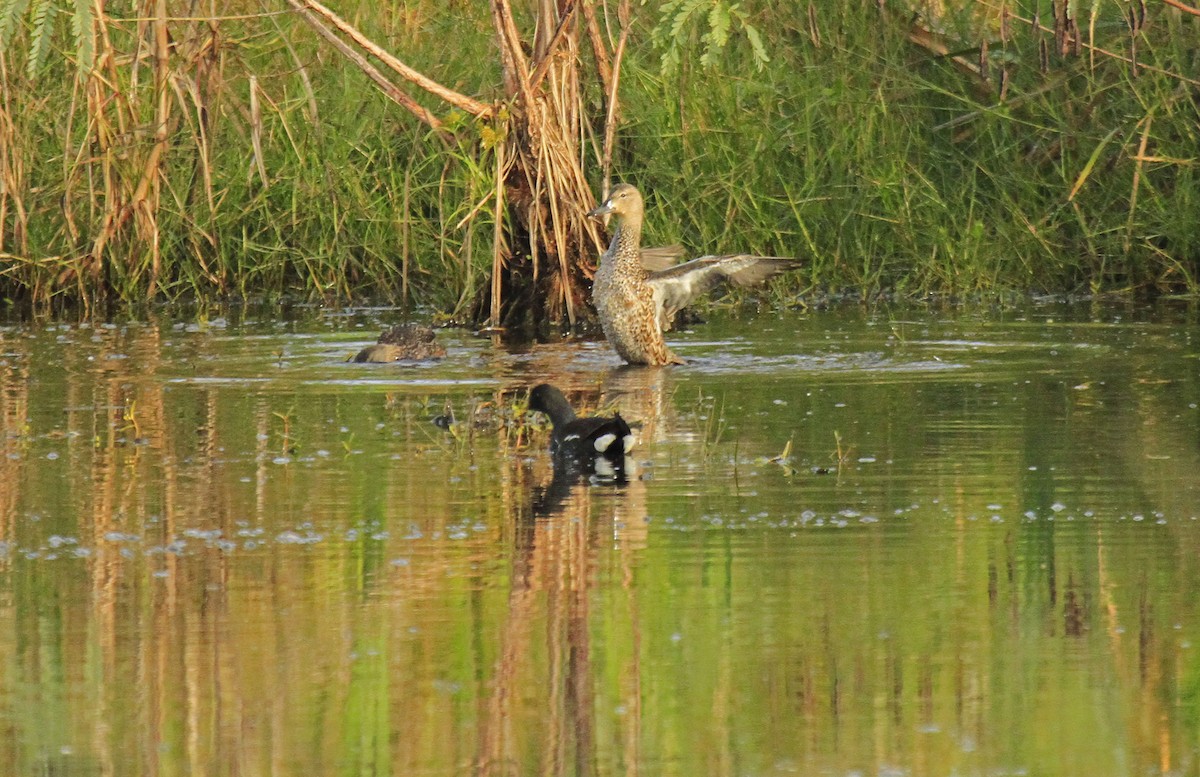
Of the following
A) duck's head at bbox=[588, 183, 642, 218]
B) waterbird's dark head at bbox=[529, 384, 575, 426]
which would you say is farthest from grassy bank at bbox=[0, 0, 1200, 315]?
waterbird's dark head at bbox=[529, 384, 575, 426]

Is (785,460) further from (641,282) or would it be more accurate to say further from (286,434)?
(641,282)

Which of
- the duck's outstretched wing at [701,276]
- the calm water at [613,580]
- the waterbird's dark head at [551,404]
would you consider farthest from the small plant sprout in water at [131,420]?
the duck's outstretched wing at [701,276]

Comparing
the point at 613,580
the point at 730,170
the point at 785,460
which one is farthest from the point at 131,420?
the point at 730,170

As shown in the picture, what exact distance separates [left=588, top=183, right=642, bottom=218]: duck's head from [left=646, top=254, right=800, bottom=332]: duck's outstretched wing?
35 cm

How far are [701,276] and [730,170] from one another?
Result: 3.12 meters

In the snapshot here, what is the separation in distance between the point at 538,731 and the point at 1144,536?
8.34 feet

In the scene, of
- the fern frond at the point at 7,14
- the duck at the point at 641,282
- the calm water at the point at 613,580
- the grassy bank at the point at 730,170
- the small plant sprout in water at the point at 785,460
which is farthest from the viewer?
the grassy bank at the point at 730,170

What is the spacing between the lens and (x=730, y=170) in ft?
50.5

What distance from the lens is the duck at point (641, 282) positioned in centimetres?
1168

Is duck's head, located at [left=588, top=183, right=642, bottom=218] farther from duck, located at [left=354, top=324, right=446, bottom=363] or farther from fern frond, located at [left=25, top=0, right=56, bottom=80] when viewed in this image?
fern frond, located at [left=25, top=0, right=56, bottom=80]

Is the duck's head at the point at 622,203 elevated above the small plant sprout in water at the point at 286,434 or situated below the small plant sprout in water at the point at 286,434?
above

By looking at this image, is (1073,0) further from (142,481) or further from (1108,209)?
(1108,209)

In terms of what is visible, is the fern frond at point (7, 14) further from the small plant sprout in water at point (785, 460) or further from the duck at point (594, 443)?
the small plant sprout in water at point (785, 460)

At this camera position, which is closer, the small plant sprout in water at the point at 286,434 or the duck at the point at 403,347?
the small plant sprout in water at the point at 286,434
